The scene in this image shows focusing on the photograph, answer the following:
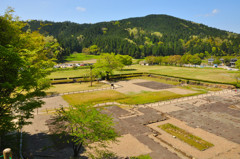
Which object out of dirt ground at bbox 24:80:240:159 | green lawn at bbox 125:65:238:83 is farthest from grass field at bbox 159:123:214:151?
green lawn at bbox 125:65:238:83

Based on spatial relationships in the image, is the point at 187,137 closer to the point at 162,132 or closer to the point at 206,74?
the point at 162,132

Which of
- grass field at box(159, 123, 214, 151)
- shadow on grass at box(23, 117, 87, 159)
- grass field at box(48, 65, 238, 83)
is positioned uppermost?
grass field at box(48, 65, 238, 83)

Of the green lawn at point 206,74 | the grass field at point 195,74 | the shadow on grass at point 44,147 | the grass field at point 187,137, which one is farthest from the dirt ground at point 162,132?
the grass field at point 195,74

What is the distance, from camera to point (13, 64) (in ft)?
49.1

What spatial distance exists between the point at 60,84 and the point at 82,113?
53639 mm

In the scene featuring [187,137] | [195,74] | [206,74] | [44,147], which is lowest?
[187,137]

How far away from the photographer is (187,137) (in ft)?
78.5

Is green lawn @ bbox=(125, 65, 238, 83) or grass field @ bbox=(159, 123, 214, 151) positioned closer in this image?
grass field @ bbox=(159, 123, 214, 151)

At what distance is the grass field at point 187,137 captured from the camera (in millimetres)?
21766

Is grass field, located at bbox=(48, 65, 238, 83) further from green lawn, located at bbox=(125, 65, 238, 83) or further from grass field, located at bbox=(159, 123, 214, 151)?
grass field, located at bbox=(159, 123, 214, 151)

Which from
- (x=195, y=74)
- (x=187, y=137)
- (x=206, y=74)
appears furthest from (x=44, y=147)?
(x=206, y=74)

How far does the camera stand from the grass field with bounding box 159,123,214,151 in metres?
21.8

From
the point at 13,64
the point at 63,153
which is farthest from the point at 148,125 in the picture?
the point at 13,64

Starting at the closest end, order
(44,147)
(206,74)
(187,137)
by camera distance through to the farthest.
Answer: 1. (44,147)
2. (187,137)
3. (206,74)
